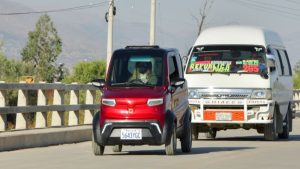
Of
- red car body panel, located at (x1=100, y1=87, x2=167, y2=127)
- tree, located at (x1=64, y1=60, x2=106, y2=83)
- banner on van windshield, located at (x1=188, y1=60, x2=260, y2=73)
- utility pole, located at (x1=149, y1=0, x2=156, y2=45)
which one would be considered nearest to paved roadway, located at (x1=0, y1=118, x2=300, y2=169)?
red car body panel, located at (x1=100, y1=87, x2=167, y2=127)

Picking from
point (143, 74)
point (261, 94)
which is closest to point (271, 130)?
point (261, 94)

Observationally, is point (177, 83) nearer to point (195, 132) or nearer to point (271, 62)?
point (271, 62)

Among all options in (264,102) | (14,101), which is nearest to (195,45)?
(264,102)

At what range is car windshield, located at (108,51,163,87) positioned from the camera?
804 inches

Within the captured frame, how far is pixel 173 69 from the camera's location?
21.2 m

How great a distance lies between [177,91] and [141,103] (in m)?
1.27

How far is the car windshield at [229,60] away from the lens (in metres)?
26.2

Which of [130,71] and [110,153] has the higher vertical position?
[130,71]

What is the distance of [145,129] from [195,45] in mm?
7513

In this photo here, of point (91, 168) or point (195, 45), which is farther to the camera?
point (195, 45)

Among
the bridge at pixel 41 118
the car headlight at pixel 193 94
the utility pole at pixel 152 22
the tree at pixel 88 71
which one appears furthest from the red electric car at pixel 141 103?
the tree at pixel 88 71

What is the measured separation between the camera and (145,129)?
1970 cm

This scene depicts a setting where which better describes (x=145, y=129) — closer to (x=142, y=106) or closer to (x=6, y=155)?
(x=142, y=106)

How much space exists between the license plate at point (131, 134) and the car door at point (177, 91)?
101cm
